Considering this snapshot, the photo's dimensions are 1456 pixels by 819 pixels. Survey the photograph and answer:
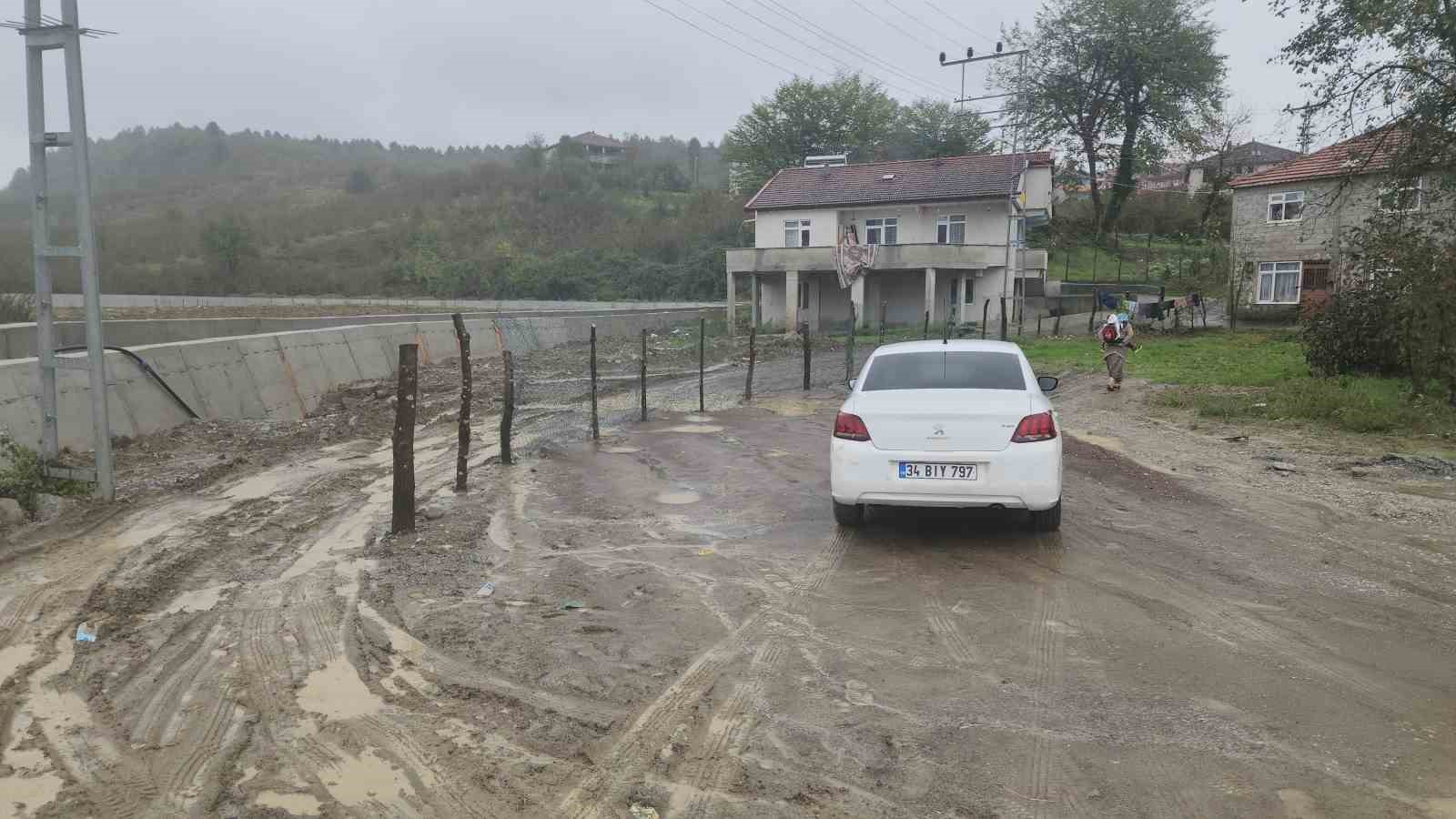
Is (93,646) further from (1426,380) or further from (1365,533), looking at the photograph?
(1426,380)

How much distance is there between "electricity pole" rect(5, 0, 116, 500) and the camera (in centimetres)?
837

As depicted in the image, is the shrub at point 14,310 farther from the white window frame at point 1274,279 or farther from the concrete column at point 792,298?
the white window frame at point 1274,279

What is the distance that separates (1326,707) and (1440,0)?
15441 mm

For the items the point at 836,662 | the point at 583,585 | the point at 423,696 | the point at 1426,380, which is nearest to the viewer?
the point at 423,696

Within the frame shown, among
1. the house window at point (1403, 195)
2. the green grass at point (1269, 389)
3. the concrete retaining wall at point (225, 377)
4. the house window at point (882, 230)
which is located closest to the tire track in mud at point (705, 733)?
the concrete retaining wall at point (225, 377)

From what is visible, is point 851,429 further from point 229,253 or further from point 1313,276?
point 229,253

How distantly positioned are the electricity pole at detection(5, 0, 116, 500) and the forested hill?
3072 cm

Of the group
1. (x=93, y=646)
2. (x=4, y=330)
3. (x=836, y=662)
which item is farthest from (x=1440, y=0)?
(x=4, y=330)

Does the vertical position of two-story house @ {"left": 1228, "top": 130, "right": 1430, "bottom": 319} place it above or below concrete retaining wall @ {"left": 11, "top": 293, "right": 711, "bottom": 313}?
above

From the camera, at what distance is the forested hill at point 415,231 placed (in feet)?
205

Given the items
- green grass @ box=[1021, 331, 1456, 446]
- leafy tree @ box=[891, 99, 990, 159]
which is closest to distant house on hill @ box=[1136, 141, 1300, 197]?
leafy tree @ box=[891, 99, 990, 159]

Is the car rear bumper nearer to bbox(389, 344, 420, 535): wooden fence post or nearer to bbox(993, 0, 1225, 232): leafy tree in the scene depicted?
bbox(389, 344, 420, 535): wooden fence post

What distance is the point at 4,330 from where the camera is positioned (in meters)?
17.7

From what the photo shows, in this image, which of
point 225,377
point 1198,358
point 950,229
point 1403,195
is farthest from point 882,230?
point 225,377
